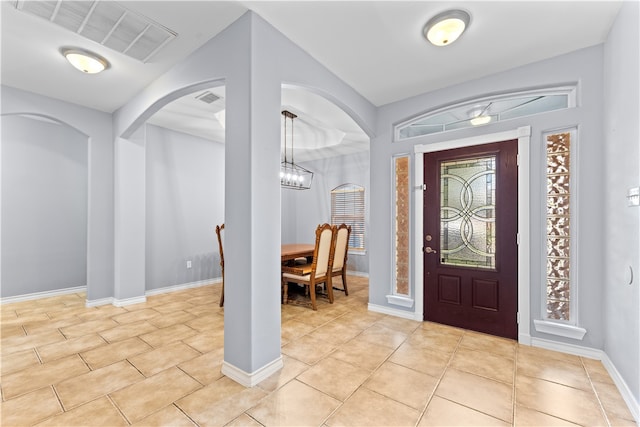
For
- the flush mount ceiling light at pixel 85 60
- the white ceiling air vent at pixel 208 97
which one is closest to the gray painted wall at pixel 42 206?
the flush mount ceiling light at pixel 85 60

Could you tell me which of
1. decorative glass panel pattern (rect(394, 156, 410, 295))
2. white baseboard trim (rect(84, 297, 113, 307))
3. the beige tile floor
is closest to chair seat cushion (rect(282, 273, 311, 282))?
the beige tile floor

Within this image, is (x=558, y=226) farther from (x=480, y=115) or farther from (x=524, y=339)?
(x=480, y=115)

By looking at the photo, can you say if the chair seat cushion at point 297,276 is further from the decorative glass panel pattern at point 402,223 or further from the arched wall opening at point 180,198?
the arched wall opening at point 180,198

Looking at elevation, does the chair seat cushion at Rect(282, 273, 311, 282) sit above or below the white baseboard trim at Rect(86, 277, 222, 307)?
above

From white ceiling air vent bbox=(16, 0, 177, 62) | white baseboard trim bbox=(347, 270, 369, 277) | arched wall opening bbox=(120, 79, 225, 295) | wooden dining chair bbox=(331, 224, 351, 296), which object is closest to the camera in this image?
white ceiling air vent bbox=(16, 0, 177, 62)

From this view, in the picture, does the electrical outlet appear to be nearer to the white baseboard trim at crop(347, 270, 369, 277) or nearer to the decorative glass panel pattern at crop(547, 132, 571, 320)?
the decorative glass panel pattern at crop(547, 132, 571, 320)

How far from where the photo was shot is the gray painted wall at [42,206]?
3973mm

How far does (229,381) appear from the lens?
2068mm

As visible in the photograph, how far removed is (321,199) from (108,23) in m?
4.97

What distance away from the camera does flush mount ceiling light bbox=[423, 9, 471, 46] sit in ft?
6.88

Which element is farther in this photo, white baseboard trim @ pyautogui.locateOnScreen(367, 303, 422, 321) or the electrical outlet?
white baseboard trim @ pyautogui.locateOnScreen(367, 303, 422, 321)

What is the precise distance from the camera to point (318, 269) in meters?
3.85

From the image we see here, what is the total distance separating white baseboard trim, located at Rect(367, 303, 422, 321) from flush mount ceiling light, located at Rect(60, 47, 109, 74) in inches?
160

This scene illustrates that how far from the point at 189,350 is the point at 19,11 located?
118 inches
